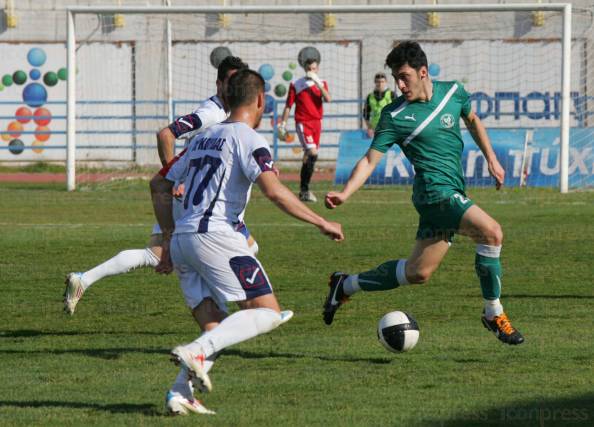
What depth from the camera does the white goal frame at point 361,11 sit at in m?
19.3

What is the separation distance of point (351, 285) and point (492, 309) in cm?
111

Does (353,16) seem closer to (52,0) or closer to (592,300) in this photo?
(52,0)

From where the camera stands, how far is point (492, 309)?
749 centimetres

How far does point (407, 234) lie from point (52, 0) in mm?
18562

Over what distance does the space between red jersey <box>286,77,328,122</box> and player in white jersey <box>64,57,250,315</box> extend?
37.5 ft

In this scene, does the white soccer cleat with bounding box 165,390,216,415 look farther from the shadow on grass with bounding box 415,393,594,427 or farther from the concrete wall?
the concrete wall

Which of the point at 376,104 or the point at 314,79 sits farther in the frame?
the point at 376,104

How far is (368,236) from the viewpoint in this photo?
1409cm

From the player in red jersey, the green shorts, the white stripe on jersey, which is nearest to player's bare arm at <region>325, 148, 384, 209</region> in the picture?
the white stripe on jersey

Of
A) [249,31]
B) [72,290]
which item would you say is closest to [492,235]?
[72,290]

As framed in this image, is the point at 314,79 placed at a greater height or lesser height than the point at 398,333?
greater

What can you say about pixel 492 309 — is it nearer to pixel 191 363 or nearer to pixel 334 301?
pixel 334 301

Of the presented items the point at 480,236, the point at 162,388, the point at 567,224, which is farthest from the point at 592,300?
the point at 567,224

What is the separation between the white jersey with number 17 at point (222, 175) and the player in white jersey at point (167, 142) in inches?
44.8
